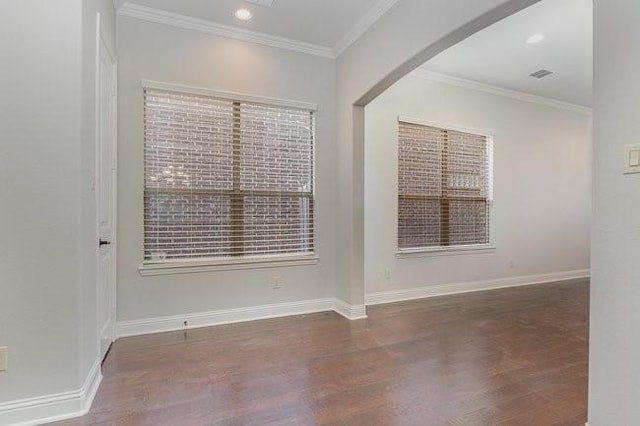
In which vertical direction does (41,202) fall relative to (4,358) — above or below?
above

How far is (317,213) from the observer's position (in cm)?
384

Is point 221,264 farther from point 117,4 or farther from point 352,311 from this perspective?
point 117,4

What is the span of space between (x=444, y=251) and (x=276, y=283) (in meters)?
2.41

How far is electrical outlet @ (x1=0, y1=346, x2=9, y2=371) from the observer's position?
1753 mm

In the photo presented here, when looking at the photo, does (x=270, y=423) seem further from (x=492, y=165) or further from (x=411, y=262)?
(x=492, y=165)

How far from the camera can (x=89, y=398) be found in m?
2.01

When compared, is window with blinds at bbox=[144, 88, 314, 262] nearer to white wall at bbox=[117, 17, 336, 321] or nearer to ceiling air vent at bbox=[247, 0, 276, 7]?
white wall at bbox=[117, 17, 336, 321]

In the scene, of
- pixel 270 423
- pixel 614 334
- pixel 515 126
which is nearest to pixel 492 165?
pixel 515 126

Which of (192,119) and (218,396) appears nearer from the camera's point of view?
(218,396)

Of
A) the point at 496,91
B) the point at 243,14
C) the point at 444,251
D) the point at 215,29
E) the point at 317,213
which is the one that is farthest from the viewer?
the point at 496,91

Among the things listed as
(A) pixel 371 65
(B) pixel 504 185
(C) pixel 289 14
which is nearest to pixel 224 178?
(C) pixel 289 14

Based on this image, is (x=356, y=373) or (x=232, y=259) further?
(x=232, y=259)

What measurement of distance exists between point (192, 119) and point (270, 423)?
8.91ft

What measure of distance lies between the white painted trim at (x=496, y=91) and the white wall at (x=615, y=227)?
2.92m
